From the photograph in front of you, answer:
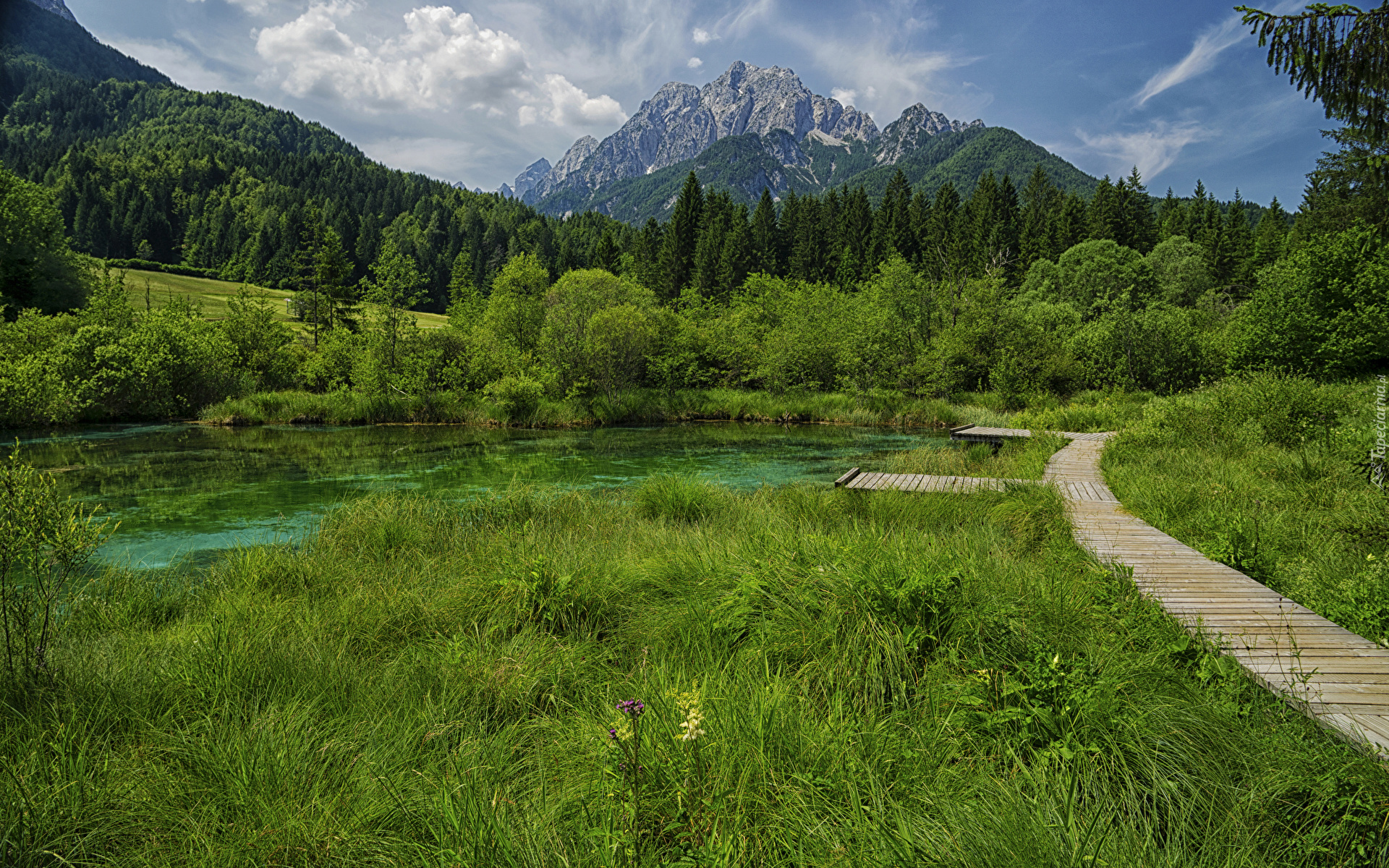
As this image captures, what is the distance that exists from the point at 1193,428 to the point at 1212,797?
12341 millimetres

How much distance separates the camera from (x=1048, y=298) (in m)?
43.3

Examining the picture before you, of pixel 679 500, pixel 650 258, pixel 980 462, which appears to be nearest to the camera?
pixel 679 500

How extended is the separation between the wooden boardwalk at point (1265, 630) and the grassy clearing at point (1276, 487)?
0.34m

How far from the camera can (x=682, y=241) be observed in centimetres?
6003

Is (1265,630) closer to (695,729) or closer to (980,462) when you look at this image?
(695,729)

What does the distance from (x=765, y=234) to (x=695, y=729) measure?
6781cm

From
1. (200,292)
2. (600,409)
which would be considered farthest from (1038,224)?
(200,292)

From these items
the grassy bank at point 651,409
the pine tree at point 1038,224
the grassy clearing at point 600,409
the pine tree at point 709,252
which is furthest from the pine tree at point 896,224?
the grassy clearing at point 600,409

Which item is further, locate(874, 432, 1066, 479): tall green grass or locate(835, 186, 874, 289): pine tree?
locate(835, 186, 874, 289): pine tree

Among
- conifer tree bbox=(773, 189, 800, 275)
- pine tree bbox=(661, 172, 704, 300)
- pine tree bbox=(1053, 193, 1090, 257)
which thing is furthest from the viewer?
conifer tree bbox=(773, 189, 800, 275)

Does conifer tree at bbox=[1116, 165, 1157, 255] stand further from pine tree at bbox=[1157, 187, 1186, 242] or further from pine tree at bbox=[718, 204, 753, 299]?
pine tree at bbox=[718, 204, 753, 299]

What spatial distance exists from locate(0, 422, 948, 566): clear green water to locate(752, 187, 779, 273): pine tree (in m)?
40.0

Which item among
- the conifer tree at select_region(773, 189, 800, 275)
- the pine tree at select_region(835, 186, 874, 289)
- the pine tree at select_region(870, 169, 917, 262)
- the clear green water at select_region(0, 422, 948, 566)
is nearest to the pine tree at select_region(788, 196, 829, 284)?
the conifer tree at select_region(773, 189, 800, 275)

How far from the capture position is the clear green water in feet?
30.8
